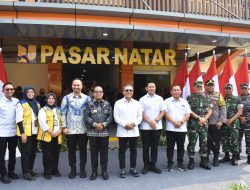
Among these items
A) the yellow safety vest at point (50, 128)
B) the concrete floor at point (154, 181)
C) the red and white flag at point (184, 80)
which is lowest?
the concrete floor at point (154, 181)

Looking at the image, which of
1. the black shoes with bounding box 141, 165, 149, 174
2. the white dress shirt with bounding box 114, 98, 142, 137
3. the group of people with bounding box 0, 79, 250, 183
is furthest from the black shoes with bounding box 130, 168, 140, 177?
the white dress shirt with bounding box 114, 98, 142, 137

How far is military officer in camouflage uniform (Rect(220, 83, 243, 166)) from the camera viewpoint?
6707 mm

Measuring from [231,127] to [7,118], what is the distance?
183 inches

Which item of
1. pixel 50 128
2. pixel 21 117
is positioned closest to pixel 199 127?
pixel 50 128

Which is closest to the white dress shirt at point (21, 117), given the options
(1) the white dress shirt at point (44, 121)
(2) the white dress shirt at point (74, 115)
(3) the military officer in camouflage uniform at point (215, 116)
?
(1) the white dress shirt at point (44, 121)

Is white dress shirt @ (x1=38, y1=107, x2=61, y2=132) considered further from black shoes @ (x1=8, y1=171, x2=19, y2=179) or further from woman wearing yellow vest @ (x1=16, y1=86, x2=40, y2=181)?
black shoes @ (x1=8, y1=171, x2=19, y2=179)

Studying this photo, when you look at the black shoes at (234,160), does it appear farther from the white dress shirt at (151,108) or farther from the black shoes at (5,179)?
the black shoes at (5,179)

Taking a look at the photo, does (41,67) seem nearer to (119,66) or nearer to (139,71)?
(119,66)

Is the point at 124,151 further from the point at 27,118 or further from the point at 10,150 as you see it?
the point at 10,150

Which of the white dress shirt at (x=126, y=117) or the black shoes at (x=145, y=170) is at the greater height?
the white dress shirt at (x=126, y=117)

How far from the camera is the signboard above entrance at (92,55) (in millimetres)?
9281

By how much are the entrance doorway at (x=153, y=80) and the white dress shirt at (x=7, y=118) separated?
818 cm

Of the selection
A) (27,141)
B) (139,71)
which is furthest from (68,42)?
(27,141)

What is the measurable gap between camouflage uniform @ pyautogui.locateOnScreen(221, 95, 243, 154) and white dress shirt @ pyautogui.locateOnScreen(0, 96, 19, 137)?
4.45 metres
